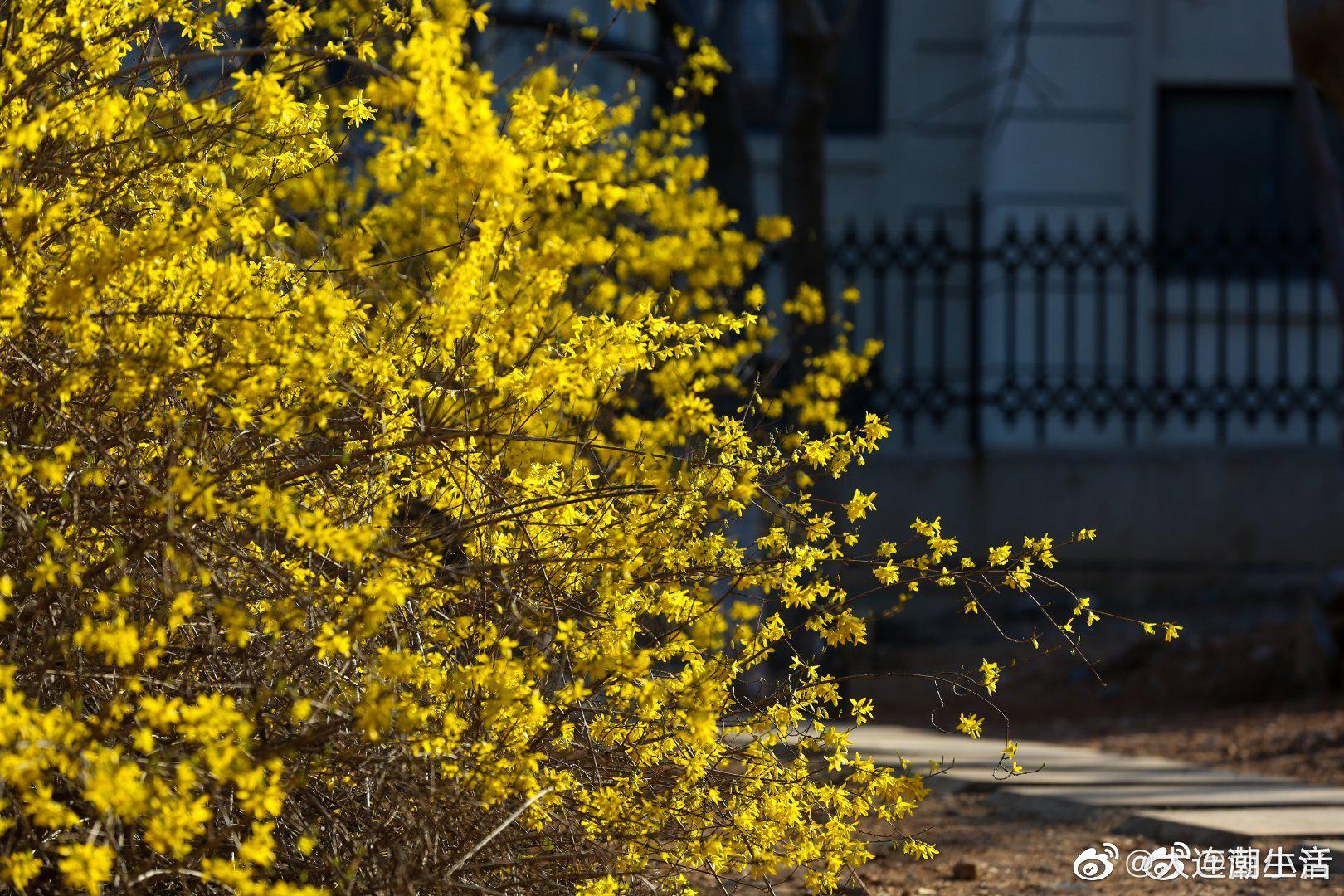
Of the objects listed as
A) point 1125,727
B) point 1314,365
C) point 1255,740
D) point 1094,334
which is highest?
point 1094,334

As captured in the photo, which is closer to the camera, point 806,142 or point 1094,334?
point 806,142

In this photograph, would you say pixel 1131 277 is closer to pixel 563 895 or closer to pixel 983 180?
pixel 983 180

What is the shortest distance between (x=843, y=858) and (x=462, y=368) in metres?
1.13

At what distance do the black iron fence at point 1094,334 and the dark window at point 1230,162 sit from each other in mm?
306

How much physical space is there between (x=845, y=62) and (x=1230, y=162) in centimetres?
301

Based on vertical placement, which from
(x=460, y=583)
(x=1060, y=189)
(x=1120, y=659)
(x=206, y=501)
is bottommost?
(x=1120, y=659)

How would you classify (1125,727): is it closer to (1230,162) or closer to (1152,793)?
(1152,793)

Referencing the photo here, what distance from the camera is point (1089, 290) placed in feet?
36.5

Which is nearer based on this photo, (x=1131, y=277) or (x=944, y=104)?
(x=1131, y=277)

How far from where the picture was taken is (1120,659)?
28.9 feet

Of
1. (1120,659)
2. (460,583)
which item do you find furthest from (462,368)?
(1120,659)

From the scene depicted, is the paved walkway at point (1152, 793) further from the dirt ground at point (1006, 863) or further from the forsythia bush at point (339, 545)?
the forsythia bush at point (339, 545)
